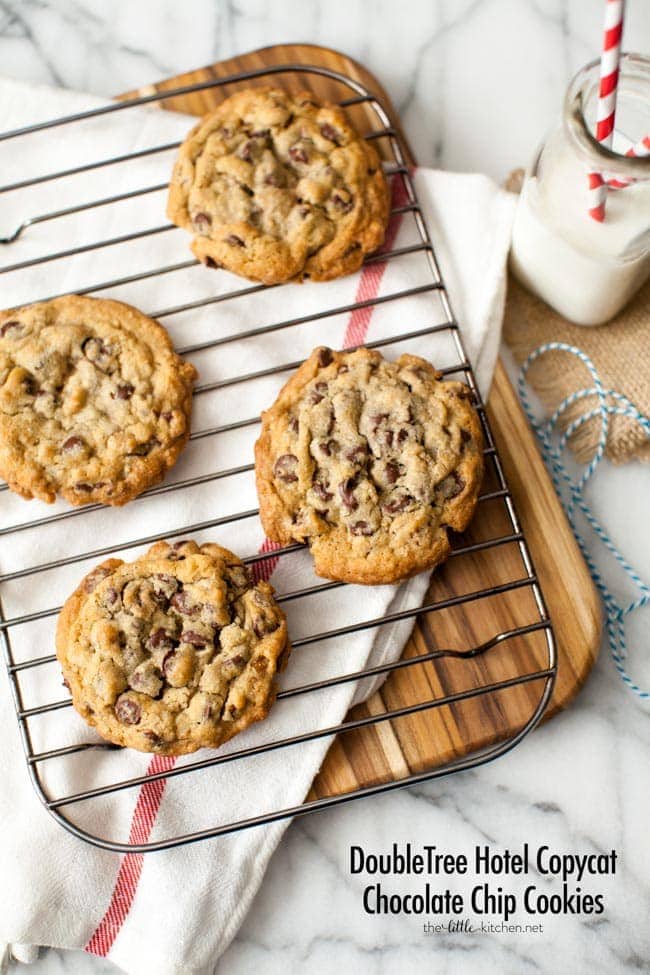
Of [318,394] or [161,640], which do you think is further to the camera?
[318,394]

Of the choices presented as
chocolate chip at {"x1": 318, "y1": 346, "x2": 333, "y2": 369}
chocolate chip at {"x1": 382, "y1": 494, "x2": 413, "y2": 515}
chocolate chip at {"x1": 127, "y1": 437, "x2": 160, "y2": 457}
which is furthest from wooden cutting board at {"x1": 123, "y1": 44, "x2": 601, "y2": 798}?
chocolate chip at {"x1": 127, "y1": 437, "x2": 160, "y2": 457}

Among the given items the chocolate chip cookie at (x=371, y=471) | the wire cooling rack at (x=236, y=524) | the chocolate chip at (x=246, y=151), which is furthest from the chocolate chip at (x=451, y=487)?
the chocolate chip at (x=246, y=151)

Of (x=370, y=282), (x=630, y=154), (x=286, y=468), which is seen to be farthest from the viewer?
(x=370, y=282)

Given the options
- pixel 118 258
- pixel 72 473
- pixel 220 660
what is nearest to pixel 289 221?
pixel 118 258

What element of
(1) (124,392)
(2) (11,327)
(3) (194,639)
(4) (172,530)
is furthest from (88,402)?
(3) (194,639)

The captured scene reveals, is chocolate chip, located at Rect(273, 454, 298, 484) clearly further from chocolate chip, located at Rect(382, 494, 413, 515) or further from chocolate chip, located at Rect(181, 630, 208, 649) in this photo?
chocolate chip, located at Rect(181, 630, 208, 649)

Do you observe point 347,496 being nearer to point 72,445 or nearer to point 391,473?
point 391,473

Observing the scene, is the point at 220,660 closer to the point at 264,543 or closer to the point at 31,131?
the point at 264,543
